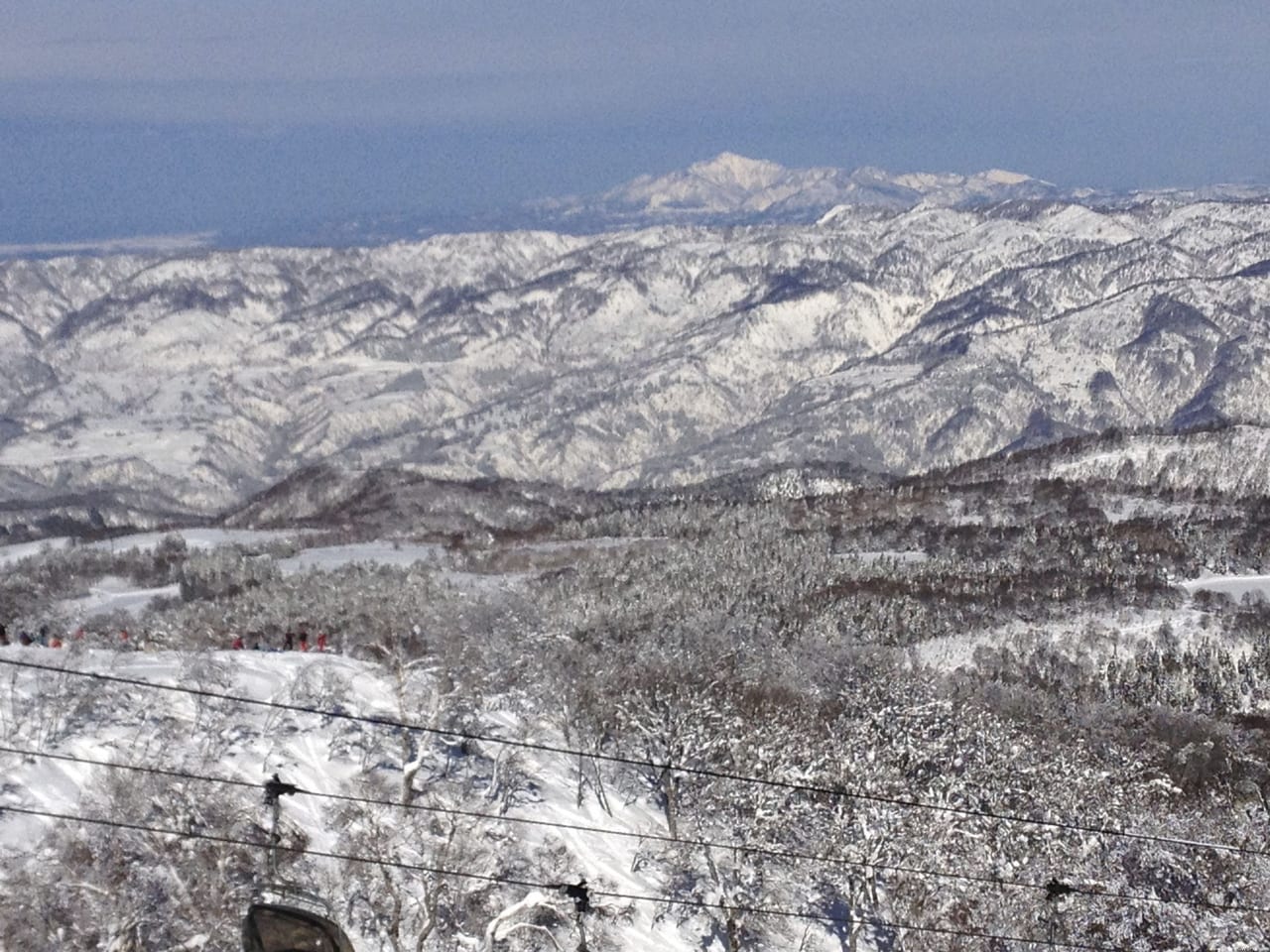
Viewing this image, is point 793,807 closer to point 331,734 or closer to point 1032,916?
point 1032,916

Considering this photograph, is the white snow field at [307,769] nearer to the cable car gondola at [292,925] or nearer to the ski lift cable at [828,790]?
the ski lift cable at [828,790]

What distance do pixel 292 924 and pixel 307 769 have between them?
49.0m

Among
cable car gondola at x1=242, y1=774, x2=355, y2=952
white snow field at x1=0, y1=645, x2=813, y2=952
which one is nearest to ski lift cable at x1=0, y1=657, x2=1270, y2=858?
white snow field at x1=0, y1=645, x2=813, y2=952

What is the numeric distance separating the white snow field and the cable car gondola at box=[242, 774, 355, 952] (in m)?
26.2

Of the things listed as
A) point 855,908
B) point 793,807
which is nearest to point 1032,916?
point 855,908

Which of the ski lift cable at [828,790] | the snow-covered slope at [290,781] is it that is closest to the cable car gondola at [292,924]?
the ski lift cable at [828,790]

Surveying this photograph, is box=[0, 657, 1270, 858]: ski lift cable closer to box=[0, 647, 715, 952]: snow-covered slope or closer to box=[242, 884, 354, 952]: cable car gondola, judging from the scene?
box=[0, 647, 715, 952]: snow-covered slope

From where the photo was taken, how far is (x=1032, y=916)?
59.8 meters

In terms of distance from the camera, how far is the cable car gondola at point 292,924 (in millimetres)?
25906

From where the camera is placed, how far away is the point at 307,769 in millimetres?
72750

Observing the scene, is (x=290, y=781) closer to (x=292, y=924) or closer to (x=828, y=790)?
(x=828, y=790)

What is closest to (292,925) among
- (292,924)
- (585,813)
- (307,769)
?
(292,924)

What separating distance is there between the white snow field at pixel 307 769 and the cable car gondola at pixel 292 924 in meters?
26.2

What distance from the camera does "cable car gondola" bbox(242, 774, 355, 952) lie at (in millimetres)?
25906
